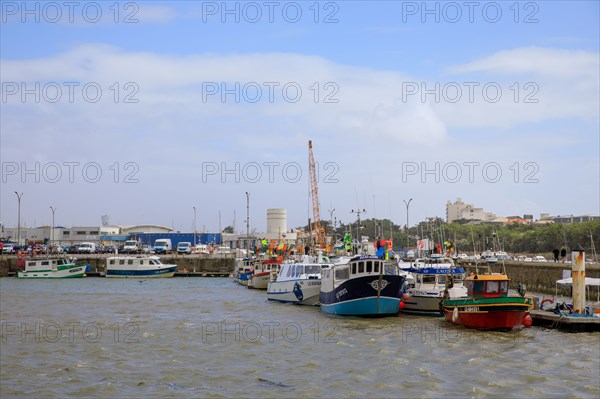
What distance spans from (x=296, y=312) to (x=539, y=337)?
752 inches

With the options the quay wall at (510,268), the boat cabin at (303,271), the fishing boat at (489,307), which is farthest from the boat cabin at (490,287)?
the boat cabin at (303,271)

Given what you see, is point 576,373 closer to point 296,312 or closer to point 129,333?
point 129,333

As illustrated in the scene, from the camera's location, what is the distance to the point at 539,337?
37.9m

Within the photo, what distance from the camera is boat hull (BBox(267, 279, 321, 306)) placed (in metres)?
57.8

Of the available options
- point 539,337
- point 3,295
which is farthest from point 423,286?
point 3,295

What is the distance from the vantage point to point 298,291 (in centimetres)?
5894

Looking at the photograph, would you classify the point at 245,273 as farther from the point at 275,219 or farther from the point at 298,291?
the point at 275,219

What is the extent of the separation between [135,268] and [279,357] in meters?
72.7

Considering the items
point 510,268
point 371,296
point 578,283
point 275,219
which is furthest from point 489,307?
point 275,219

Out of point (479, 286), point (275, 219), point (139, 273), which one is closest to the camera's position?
point (479, 286)

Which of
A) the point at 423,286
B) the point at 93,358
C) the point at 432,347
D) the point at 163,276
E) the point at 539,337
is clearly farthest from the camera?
the point at 163,276

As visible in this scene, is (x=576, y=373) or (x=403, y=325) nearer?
(x=576, y=373)

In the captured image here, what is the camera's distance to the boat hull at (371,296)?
4653cm

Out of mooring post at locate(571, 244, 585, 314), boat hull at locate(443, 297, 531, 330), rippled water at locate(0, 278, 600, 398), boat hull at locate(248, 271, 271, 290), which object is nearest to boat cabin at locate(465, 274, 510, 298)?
boat hull at locate(443, 297, 531, 330)
